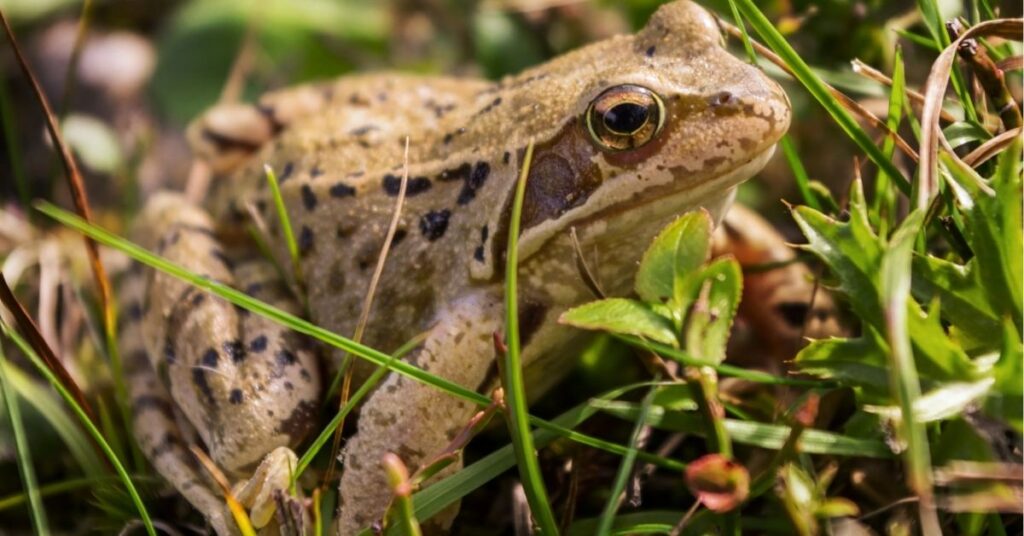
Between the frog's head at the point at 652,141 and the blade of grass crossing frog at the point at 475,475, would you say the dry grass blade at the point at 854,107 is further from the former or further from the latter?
the blade of grass crossing frog at the point at 475,475

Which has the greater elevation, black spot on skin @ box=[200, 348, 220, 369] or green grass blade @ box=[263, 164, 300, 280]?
green grass blade @ box=[263, 164, 300, 280]

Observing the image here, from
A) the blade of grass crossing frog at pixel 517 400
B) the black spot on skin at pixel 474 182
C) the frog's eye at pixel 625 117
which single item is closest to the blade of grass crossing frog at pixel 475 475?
the blade of grass crossing frog at pixel 517 400

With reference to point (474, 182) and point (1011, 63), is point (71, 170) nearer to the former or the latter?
point (474, 182)

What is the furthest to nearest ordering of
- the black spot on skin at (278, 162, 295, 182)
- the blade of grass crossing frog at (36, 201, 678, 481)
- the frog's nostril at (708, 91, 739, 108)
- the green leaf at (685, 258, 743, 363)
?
the black spot on skin at (278, 162, 295, 182)
the frog's nostril at (708, 91, 739, 108)
the blade of grass crossing frog at (36, 201, 678, 481)
the green leaf at (685, 258, 743, 363)

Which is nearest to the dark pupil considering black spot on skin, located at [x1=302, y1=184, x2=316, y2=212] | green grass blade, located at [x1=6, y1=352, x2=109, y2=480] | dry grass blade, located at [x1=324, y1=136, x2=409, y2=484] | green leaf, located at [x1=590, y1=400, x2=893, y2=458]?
dry grass blade, located at [x1=324, y1=136, x2=409, y2=484]

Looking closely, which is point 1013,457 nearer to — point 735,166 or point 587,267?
point 735,166

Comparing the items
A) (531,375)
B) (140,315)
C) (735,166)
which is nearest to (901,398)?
(735,166)

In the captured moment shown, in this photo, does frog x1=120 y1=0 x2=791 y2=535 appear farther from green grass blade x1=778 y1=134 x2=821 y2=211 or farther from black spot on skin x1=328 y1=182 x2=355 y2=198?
green grass blade x1=778 y1=134 x2=821 y2=211

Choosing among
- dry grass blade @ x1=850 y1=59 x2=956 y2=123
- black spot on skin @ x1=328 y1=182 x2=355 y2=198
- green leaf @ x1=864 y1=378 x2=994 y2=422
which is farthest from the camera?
black spot on skin @ x1=328 y1=182 x2=355 y2=198
